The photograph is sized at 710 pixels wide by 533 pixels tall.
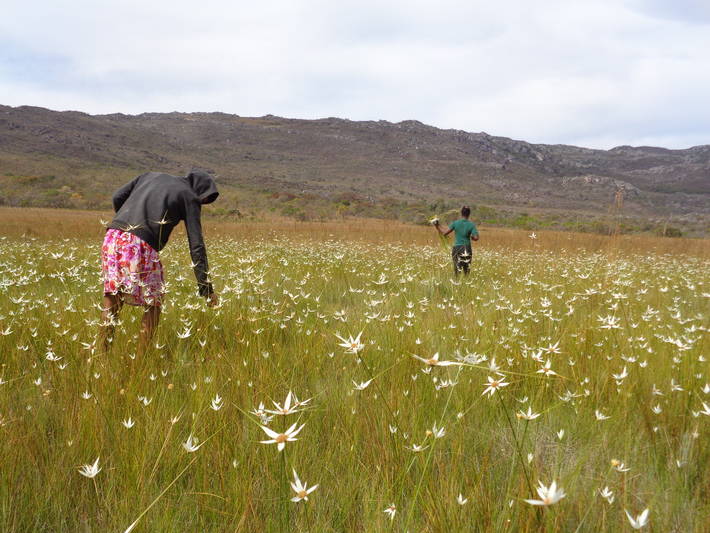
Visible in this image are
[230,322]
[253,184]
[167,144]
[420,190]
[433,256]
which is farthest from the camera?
[167,144]

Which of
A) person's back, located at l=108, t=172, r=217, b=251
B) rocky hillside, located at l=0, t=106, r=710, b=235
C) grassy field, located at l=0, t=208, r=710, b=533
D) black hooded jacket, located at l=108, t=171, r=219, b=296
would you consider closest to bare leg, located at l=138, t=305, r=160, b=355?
grassy field, located at l=0, t=208, r=710, b=533

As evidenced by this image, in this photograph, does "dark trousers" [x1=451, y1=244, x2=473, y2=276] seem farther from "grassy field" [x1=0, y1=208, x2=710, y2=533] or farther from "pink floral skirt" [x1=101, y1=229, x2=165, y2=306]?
"pink floral skirt" [x1=101, y1=229, x2=165, y2=306]

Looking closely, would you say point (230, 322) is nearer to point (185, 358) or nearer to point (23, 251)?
point (185, 358)

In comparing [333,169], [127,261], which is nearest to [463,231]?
[127,261]

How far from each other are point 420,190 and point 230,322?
69.4 m

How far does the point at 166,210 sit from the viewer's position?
3922 mm

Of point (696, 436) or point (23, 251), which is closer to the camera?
point (696, 436)

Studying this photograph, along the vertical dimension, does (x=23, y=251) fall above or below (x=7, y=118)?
below

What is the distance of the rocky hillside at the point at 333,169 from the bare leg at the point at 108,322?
28292 millimetres

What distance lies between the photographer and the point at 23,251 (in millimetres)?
8500

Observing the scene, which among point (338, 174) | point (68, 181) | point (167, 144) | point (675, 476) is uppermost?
point (167, 144)

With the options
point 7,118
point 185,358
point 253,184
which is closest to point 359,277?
point 185,358

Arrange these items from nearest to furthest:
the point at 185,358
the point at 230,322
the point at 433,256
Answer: the point at 185,358 → the point at 230,322 → the point at 433,256

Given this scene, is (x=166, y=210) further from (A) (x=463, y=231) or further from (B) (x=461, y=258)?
(A) (x=463, y=231)
